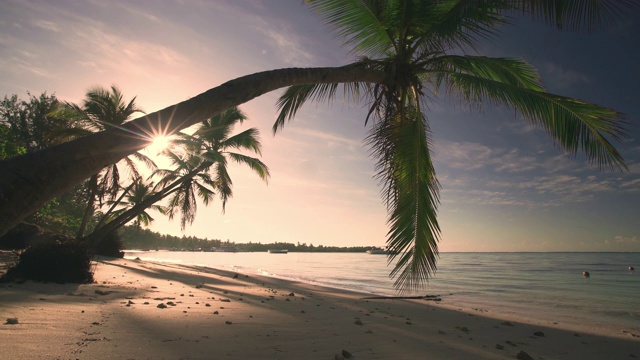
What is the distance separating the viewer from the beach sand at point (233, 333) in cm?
305

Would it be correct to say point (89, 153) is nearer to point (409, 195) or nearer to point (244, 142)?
point (409, 195)

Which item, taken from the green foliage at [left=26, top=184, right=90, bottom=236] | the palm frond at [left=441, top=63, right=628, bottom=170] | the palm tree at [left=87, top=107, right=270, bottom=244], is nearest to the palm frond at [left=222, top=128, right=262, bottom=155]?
the palm tree at [left=87, top=107, right=270, bottom=244]

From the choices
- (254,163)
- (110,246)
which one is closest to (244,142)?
(254,163)

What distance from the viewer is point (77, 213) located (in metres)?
33.0

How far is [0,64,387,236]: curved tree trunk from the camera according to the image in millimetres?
1442

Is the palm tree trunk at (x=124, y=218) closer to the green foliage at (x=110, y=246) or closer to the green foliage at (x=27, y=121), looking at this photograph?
the green foliage at (x=110, y=246)

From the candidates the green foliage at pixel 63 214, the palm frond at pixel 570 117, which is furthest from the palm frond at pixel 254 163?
the palm frond at pixel 570 117

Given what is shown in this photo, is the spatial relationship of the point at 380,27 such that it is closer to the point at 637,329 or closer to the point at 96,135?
the point at 96,135

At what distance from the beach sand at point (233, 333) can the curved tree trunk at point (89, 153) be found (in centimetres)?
186

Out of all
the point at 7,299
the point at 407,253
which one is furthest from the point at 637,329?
the point at 7,299

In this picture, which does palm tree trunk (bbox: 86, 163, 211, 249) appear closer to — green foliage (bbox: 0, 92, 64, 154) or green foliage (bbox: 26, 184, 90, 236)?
green foliage (bbox: 26, 184, 90, 236)

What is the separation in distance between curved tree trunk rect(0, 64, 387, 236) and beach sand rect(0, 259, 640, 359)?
186 centimetres

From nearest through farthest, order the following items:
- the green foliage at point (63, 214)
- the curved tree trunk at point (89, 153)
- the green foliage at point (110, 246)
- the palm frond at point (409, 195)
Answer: the curved tree trunk at point (89, 153), the palm frond at point (409, 195), the green foliage at point (110, 246), the green foliage at point (63, 214)

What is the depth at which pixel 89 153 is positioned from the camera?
185cm
